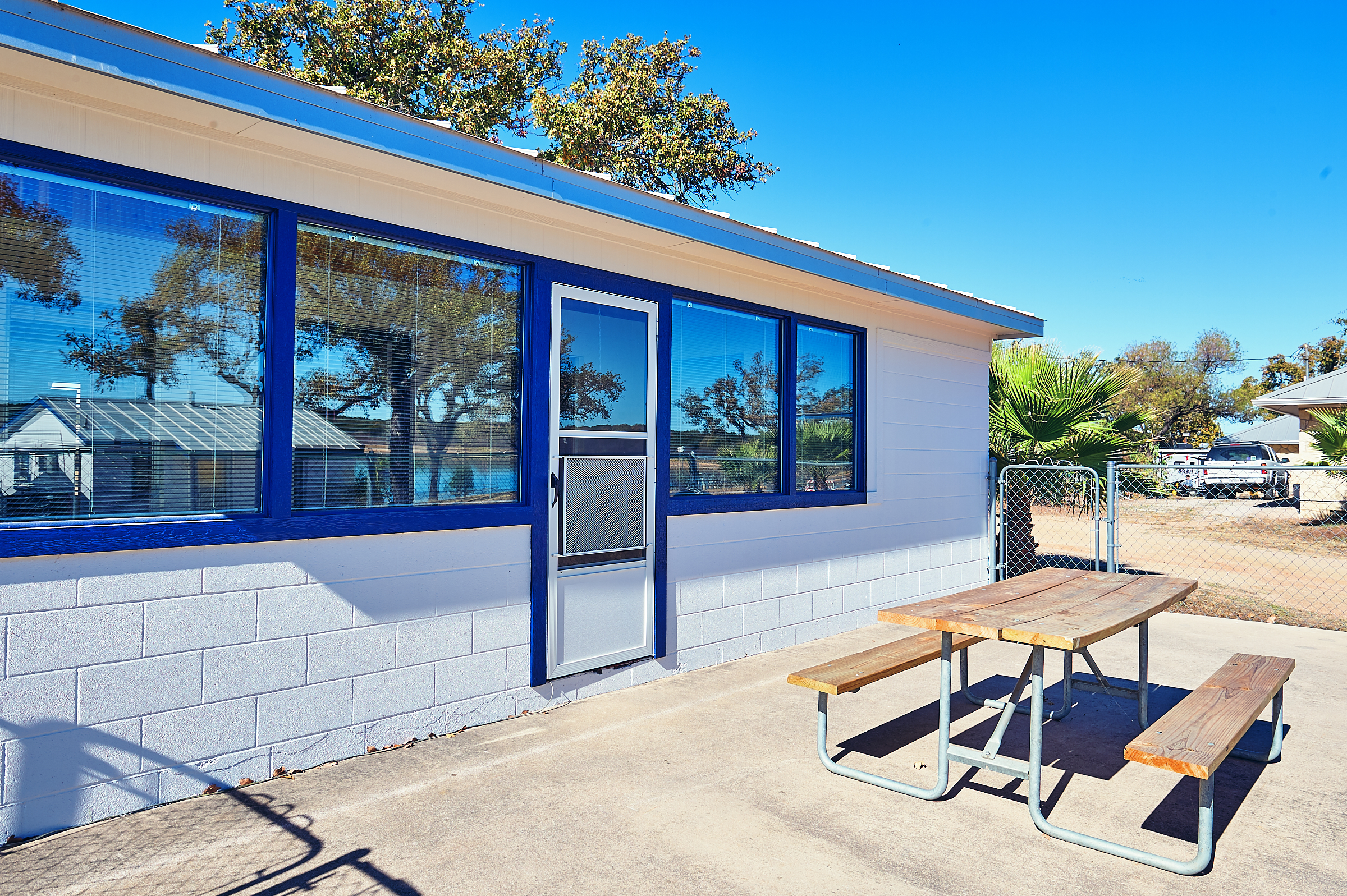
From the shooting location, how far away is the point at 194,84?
2828 mm

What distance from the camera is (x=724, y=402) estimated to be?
18.7 ft

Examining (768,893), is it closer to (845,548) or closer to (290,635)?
(290,635)

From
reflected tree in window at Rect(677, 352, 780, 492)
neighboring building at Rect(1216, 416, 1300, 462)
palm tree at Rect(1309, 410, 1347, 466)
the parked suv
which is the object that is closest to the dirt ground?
the parked suv

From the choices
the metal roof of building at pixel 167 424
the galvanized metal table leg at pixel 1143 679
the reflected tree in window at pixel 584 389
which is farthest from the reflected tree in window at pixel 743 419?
the galvanized metal table leg at pixel 1143 679

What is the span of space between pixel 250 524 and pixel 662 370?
8.55ft

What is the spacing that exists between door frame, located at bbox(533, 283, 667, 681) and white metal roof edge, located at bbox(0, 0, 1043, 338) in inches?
22.5

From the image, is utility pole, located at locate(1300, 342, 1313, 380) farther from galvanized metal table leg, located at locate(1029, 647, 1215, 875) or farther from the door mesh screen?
galvanized metal table leg, located at locate(1029, 647, 1215, 875)

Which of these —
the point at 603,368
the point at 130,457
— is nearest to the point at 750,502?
the point at 603,368

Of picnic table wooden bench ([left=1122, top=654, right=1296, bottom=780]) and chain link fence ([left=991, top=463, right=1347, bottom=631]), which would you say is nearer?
picnic table wooden bench ([left=1122, top=654, right=1296, bottom=780])

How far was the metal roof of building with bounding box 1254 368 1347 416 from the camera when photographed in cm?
1989

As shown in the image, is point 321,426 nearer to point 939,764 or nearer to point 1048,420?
point 939,764

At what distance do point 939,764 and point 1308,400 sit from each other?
73.4 feet

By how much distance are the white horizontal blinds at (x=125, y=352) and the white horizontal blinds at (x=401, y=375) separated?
10.0 inches

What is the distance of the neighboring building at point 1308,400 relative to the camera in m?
19.6
